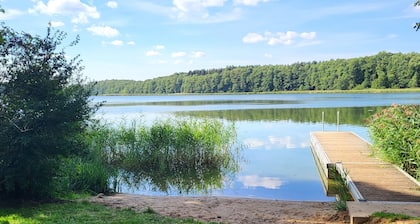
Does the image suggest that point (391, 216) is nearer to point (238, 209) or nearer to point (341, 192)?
point (238, 209)

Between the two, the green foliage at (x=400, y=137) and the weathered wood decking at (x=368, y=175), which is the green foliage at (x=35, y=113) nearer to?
the weathered wood decking at (x=368, y=175)

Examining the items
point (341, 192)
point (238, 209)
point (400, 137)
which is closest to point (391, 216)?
point (238, 209)

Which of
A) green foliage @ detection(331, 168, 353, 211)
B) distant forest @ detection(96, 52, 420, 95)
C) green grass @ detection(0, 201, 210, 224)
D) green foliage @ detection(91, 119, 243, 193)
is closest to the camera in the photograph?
green grass @ detection(0, 201, 210, 224)

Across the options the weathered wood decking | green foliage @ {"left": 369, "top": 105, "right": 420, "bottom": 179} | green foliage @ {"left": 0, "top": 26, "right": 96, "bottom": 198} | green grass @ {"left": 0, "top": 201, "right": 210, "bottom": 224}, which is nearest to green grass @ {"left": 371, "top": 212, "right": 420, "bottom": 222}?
the weathered wood decking

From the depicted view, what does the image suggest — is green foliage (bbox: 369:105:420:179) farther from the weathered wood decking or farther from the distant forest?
the distant forest

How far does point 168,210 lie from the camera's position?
6.69 meters

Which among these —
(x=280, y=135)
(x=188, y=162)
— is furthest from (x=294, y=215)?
(x=280, y=135)

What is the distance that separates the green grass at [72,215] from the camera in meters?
5.29

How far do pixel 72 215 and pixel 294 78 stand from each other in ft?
281

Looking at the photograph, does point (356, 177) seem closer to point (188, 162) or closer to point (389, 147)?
point (389, 147)

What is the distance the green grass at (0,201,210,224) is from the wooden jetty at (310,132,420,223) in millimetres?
3168

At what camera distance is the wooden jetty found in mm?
6570

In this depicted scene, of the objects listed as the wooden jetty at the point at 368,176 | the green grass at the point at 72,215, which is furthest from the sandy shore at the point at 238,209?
the wooden jetty at the point at 368,176

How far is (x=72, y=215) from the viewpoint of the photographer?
5.61 m
